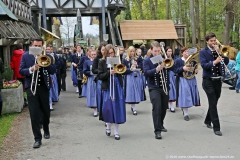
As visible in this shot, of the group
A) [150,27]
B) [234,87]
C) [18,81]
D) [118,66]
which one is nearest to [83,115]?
[18,81]

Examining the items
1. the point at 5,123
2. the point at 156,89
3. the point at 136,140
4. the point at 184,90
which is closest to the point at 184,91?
the point at 184,90

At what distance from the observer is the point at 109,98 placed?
23.5 ft

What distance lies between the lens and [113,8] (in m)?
27.3

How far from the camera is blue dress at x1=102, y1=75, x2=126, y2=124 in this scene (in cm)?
712

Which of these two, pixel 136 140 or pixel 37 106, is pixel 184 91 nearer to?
pixel 136 140

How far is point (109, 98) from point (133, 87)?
10.7 ft

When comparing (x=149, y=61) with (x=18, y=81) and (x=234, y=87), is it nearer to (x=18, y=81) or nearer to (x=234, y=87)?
(x=18, y=81)

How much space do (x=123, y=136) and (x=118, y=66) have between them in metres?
1.43

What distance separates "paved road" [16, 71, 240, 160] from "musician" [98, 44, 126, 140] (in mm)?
399

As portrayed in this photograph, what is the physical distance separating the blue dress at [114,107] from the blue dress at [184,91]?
233 cm

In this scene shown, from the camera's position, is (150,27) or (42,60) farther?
(150,27)

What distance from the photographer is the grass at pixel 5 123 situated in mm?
7761

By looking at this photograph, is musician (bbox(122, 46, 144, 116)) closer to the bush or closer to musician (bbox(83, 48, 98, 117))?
musician (bbox(83, 48, 98, 117))

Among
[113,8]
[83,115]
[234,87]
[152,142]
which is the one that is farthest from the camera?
[113,8]
